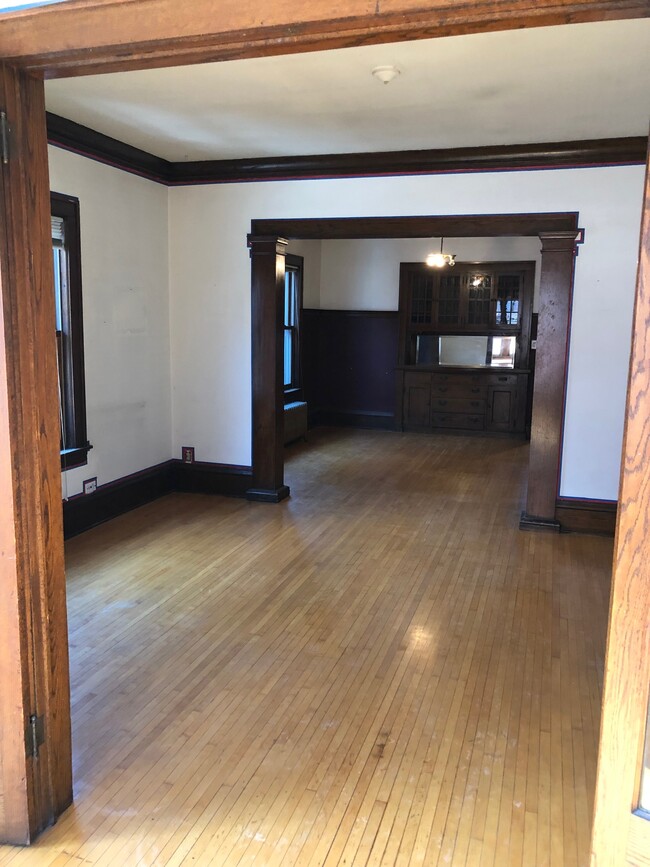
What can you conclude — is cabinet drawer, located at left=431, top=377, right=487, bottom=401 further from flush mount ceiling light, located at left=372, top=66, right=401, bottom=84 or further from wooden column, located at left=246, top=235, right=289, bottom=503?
flush mount ceiling light, located at left=372, top=66, right=401, bottom=84

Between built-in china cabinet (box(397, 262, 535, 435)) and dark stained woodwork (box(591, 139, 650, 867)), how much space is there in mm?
7772

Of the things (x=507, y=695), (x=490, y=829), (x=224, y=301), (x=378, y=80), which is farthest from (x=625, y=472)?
(x=224, y=301)

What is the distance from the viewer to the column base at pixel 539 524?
205 inches

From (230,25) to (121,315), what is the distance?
12.9ft

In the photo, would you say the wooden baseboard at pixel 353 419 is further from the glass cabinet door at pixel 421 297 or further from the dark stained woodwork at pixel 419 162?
the dark stained woodwork at pixel 419 162

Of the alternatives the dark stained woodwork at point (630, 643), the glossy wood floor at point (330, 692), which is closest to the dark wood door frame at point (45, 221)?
the glossy wood floor at point (330, 692)

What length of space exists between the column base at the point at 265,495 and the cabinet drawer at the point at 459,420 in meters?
4.01

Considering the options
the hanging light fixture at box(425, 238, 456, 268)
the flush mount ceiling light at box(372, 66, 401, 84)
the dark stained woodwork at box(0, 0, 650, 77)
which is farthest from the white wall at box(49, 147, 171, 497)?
the hanging light fixture at box(425, 238, 456, 268)

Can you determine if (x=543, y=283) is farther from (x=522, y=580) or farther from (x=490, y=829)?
(x=490, y=829)

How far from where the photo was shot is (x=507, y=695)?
2.97m

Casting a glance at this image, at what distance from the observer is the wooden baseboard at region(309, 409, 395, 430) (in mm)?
9711

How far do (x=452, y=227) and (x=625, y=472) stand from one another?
13.7ft

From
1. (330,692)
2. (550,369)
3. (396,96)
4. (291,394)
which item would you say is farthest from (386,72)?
(291,394)

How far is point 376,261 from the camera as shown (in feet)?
31.1
